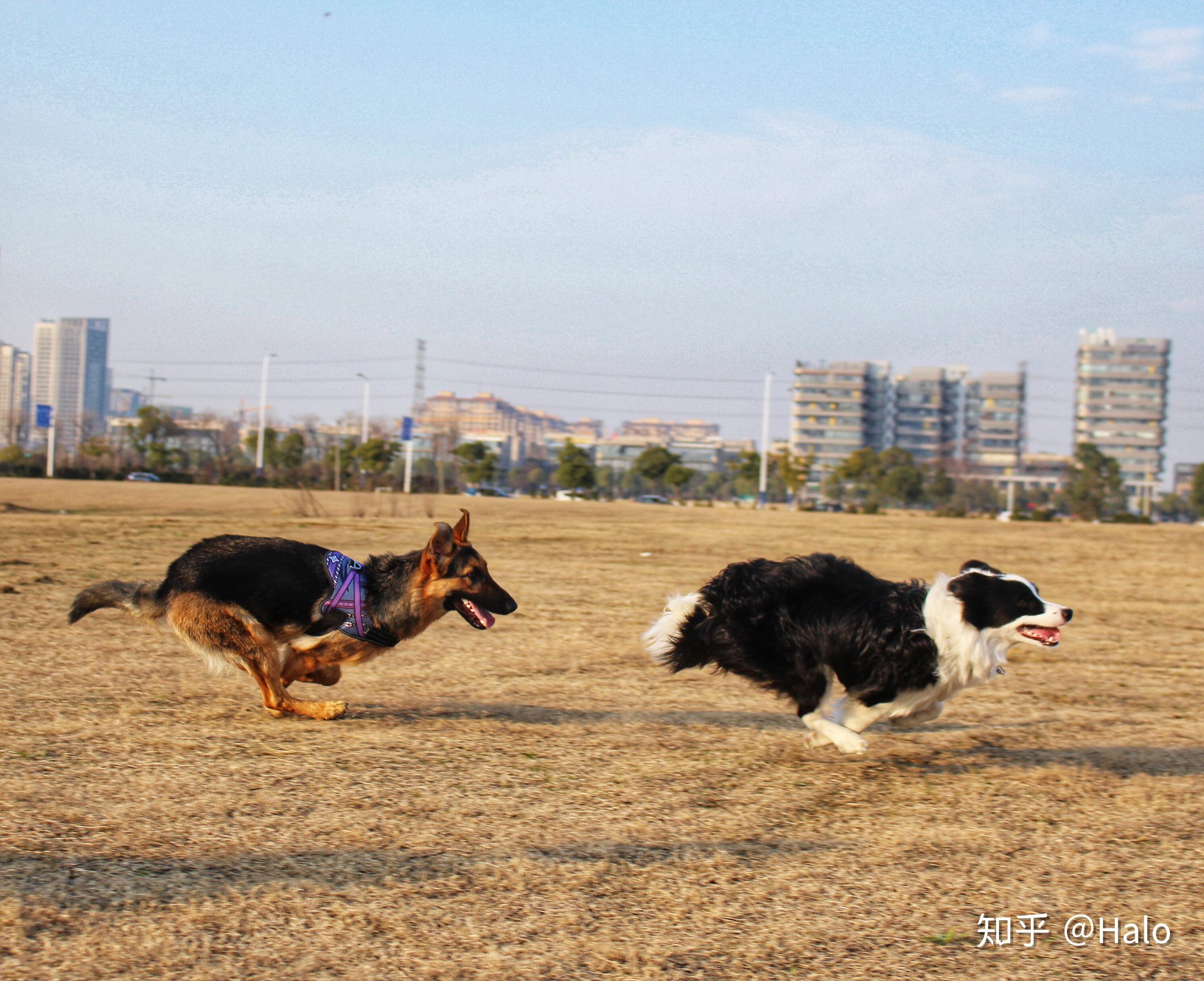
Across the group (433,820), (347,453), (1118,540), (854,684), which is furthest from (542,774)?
(347,453)

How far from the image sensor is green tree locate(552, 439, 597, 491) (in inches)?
2697

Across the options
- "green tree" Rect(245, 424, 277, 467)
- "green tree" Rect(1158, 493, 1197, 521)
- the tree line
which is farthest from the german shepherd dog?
"green tree" Rect(1158, 493, 1197, 521)

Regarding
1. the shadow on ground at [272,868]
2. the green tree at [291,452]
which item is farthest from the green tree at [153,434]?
the shadow on ground at [272,868]

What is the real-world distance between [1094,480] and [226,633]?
259 ft

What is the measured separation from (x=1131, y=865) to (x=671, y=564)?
42.7ft

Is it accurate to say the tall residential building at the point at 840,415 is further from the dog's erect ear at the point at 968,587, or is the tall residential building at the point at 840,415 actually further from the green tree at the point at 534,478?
the dog's erect ear at the point at 968,587

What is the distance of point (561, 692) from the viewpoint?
22.7 feet

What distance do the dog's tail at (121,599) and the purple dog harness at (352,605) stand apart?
954 mm

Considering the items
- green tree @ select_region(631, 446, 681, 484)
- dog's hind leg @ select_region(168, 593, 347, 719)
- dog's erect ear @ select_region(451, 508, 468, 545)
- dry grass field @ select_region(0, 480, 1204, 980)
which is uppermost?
green tree @ select_region(631, 446, 681, 484)

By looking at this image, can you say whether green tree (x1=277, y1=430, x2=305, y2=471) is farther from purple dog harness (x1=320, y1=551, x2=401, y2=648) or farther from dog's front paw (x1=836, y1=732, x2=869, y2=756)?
dog's front paw (x1=836, y1=732, x2=869, y2=756)

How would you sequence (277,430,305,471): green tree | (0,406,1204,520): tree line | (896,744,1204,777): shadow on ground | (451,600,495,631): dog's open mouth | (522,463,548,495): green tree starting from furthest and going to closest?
(522,463,548,495): green tree < (277,430,305,471): green tree < (0,406,1204,520): tree line < (451,600,495,631): dog's open mouth < (896,744,1204,777): shadow on ground

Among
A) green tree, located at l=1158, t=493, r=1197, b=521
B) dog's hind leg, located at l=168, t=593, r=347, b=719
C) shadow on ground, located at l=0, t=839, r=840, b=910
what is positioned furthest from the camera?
green tree, located at l=1158, t=493, r=1197, b=521

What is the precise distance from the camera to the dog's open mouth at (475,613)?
597cm

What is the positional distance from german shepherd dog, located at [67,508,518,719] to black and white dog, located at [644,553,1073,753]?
1.22 meters
